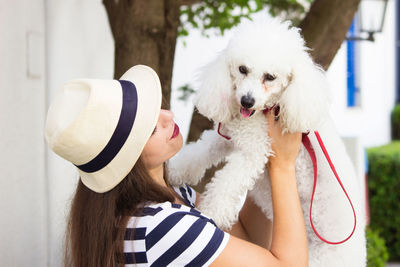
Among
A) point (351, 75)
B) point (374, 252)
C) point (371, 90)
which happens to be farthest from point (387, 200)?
point (371, 90)

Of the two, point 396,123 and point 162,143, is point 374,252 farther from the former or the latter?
point 396,123

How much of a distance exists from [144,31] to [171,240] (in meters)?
1.10

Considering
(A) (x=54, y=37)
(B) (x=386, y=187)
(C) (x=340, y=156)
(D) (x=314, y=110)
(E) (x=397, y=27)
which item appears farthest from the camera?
(E) (x=397, y=27)

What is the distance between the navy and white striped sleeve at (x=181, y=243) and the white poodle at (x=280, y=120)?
1.03 ft

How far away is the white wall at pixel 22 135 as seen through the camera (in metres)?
2.00

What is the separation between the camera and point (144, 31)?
2090 mm

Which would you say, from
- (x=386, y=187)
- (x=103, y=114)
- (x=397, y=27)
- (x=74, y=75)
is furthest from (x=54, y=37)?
(x=397, y=27)

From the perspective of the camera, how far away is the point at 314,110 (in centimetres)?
163

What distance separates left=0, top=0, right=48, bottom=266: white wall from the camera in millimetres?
1999

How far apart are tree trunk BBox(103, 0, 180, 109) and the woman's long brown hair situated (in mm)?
726

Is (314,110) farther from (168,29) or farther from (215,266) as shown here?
(168,29)

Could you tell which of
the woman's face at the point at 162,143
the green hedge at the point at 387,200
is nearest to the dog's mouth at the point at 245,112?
the woman's face at the point at 162,143

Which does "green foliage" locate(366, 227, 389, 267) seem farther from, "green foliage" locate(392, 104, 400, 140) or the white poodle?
"green foliage" locate(392, 104, 400, 140)

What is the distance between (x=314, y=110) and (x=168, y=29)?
0.86 m
